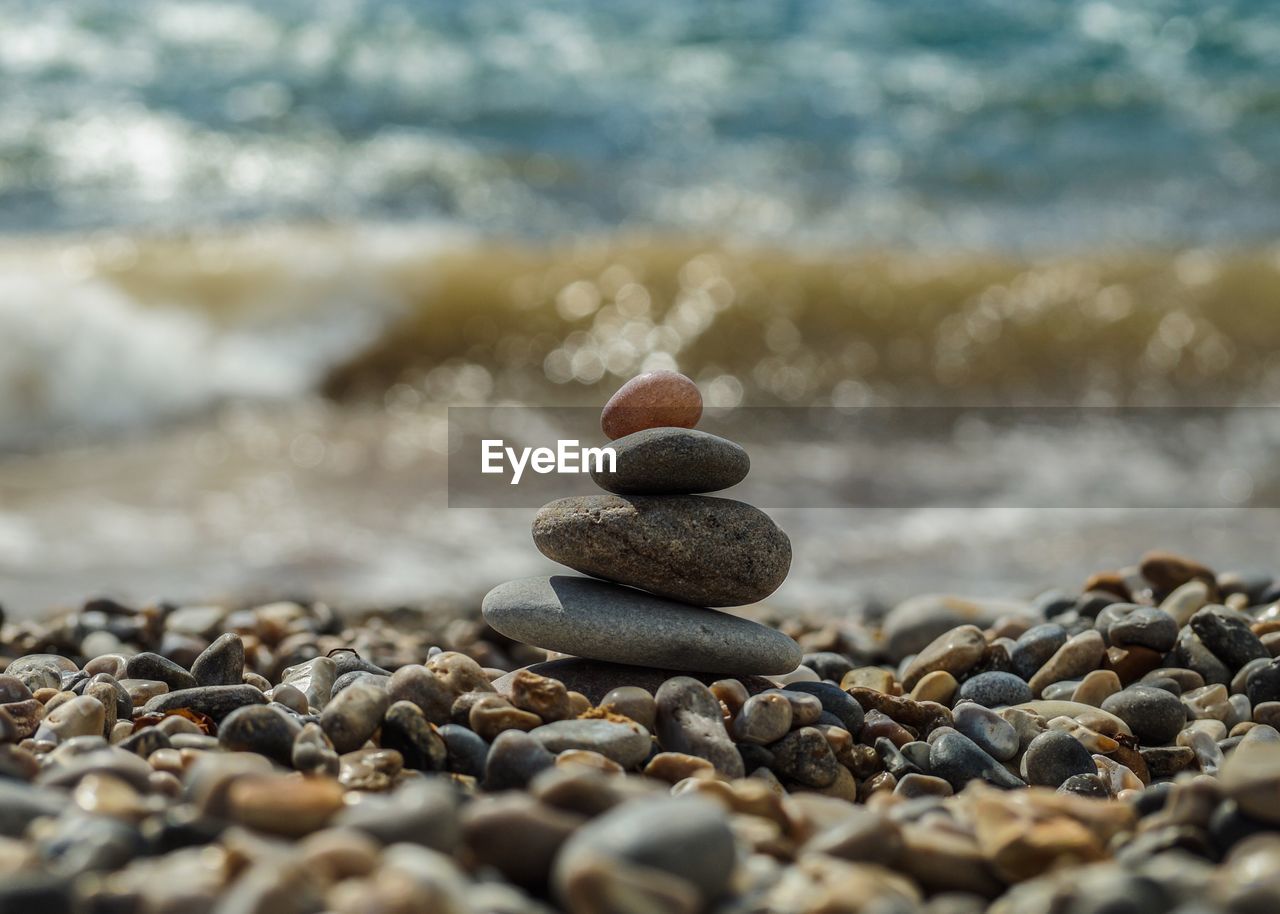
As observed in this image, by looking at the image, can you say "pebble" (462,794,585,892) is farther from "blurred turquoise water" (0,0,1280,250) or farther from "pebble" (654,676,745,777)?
"blurred turquoise water" (0,0,1280,250)

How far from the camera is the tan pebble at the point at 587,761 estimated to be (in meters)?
2.39

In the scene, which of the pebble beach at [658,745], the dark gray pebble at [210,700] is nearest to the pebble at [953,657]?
the pebble beach at [658,745]

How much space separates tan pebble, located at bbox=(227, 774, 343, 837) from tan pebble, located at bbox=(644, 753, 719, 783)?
2.58ft

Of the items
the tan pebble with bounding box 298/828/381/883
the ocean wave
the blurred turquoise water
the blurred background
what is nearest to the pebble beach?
the tan pebble with bounding box 298/828/381/883

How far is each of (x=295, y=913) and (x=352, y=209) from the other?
10.3m

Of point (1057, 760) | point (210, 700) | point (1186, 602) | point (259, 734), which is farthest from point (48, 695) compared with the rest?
point (1186, 602)

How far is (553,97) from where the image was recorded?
14.1 meters

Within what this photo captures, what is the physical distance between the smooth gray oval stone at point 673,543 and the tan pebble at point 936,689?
38 centimetres

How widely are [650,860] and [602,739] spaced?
0.85m

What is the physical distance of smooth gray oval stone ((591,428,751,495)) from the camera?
3.02 meters

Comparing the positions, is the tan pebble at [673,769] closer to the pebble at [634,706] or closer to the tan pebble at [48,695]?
the pebble at [634,706]

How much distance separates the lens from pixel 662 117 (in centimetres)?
1350

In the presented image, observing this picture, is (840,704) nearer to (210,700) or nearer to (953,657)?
(953,657)

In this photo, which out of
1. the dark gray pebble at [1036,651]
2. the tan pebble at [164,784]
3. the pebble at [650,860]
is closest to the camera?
the pebble at [650,860]
